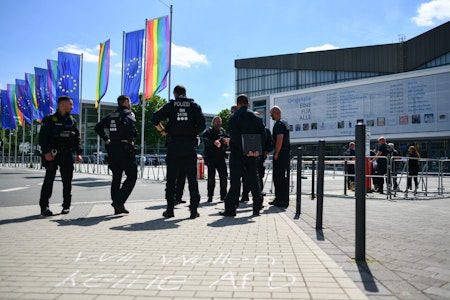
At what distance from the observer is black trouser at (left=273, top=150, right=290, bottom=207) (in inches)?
281

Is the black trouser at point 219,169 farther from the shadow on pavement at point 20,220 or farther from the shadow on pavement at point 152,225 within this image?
the shadow on pavement at point 20,220

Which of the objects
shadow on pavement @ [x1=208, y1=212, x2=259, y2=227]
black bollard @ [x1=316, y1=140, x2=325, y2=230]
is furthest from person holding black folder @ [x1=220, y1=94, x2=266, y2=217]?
black bollard @ [x1=316, y1=140, x2=325, y2=230]

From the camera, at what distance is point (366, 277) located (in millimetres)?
2777

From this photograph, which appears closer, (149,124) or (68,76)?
(68,76)

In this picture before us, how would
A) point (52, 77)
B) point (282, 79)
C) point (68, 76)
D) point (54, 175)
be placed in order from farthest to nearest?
point (282, 79) → point (52, 77) → point (68, 76) → point (54, 175)

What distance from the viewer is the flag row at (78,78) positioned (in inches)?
655

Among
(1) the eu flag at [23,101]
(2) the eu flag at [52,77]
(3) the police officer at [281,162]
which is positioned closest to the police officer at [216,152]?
(3) the police officer at [281,162]

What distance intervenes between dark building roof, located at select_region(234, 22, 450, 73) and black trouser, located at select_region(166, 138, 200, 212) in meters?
45.6

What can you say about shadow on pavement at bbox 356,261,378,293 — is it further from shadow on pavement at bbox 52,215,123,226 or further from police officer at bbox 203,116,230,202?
police officer at bbox 203,116,230,202

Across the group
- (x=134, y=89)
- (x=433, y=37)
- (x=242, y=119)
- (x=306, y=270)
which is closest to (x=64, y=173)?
(x=242, y=119)

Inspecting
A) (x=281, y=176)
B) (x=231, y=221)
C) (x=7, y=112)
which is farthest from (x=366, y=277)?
(x=7, y=112)

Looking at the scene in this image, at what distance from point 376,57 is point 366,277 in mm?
55381

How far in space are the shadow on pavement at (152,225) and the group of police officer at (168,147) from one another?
0.37m

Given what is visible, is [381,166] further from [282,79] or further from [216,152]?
[282,79]
